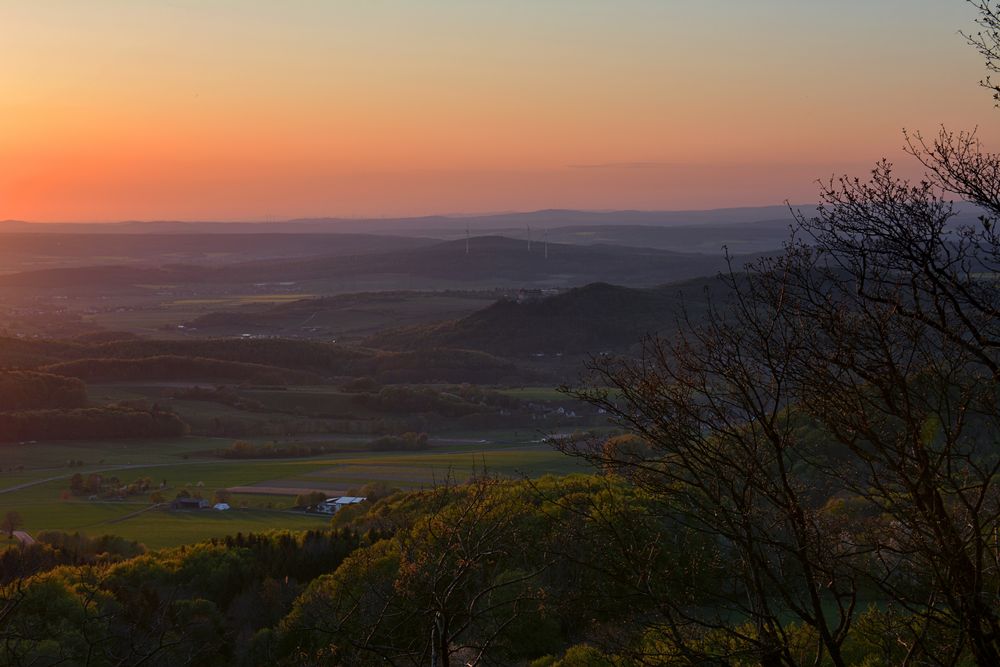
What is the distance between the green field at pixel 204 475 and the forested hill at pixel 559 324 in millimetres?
42025

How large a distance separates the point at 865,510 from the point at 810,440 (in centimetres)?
266

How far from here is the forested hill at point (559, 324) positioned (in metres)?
114

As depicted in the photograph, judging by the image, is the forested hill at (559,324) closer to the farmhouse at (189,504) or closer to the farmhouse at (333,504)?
the farmhouse at (333,504)

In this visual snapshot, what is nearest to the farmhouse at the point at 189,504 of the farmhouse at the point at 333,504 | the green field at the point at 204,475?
the green field at the point at 204,475

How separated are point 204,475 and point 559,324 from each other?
231 ft

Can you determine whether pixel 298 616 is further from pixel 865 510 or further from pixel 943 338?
pixel 943 338

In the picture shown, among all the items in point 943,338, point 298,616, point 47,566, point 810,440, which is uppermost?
point 943,338

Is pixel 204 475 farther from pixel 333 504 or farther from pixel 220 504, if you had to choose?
pixel 333 504

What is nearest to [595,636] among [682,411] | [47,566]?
[682,411]

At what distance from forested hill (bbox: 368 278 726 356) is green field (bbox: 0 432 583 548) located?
42025mm

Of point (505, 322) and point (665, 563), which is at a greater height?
point (665, 563)

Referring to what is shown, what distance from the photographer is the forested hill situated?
114438 millimetres

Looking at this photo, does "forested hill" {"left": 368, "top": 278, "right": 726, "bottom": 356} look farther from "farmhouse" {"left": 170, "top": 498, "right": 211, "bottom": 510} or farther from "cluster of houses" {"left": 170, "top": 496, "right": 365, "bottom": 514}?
"farmhouse" {"left": 170, "top": 498, "right": 211, "bottom": 510}

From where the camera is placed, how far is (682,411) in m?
8.48
